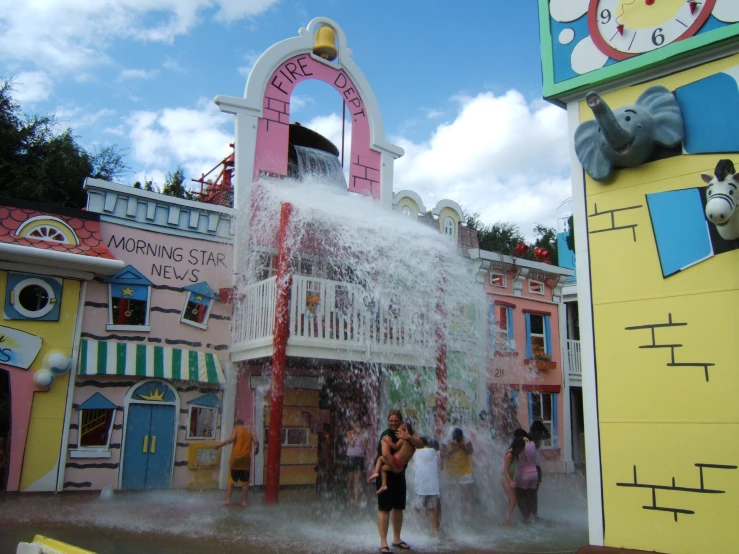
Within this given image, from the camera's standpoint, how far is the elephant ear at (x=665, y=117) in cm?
547

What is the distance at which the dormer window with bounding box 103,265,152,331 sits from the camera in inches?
451

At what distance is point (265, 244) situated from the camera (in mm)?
12875

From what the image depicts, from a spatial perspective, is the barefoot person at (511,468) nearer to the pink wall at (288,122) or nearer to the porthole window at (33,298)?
the pink wall at (288,122)

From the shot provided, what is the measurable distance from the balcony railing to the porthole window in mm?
3358

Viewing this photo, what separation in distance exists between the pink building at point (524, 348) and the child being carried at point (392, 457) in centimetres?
1009

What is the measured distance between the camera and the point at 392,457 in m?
6.91

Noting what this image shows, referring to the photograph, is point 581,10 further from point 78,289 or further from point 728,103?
point 78,289

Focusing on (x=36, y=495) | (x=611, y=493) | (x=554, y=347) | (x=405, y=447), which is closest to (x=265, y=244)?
(x=36, y=495)

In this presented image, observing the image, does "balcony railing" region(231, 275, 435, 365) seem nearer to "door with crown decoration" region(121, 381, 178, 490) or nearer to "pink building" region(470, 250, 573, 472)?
"door with crown decoration" region(121, 381, 178, 490)

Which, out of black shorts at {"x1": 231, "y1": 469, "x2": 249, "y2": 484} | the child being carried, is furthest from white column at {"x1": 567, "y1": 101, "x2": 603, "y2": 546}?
black shorts at {"x1": 231, "y1": 469, "x2": 249, "y2": 484}

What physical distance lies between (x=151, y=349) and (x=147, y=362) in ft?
1.01

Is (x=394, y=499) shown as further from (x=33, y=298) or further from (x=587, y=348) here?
(x=33, y=298)

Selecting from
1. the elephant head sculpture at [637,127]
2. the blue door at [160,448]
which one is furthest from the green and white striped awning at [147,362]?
the elephant head sculpture at [637,127]

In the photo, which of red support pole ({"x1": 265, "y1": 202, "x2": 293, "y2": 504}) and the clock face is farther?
red support pole ({"x1": 265, "y1": 202, "x2": 293, "y2": 504})
